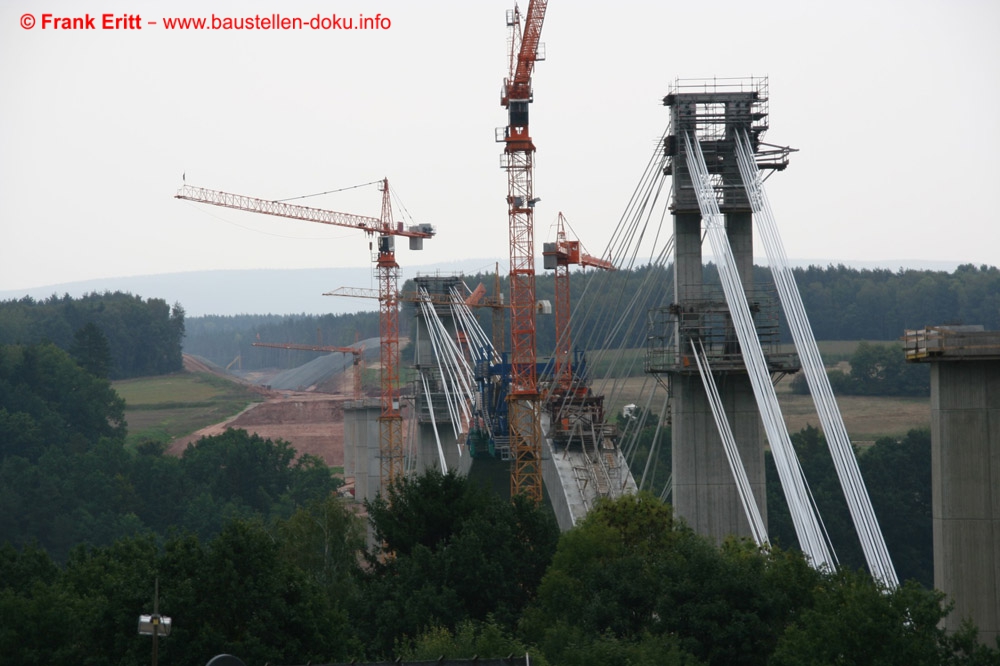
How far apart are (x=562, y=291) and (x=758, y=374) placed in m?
71.2

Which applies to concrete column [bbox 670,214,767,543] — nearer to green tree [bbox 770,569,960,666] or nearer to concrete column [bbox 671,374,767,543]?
concrete column [bbox 671,374,767,543]

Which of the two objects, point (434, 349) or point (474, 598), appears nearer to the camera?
point (474, 598)

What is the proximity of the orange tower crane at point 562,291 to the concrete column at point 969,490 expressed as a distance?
116 feet

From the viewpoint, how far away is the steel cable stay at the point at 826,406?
4475 cm

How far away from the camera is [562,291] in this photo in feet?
404

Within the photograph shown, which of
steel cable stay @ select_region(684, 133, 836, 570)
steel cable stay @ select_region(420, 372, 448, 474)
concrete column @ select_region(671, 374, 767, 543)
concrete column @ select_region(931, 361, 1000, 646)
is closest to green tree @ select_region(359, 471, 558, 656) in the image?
concrete column @ select_region(671, 374, 767, 543)

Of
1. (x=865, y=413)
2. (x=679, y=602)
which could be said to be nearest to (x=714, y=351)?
(x=679, y=602)

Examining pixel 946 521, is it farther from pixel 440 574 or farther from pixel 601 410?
pixel 601 410

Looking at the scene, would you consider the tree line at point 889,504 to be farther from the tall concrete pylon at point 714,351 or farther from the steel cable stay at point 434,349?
the tall concrete pylon at point 714,351

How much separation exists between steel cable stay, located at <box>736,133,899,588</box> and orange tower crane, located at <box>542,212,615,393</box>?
82.5ft

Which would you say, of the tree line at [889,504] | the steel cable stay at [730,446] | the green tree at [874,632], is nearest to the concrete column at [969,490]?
the green tree at [874,632]

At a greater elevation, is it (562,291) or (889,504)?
(562,291)

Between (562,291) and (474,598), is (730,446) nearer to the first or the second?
(474,598)

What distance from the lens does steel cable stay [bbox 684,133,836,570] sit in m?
46.7
